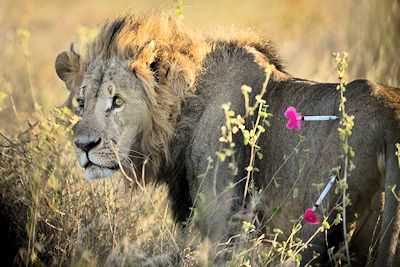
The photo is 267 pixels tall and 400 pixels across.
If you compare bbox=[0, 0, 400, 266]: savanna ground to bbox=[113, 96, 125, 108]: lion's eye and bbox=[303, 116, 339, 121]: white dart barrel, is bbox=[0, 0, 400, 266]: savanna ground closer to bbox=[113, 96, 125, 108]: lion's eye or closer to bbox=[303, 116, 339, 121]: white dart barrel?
bbox=[113, 96, 125, 108]: lion's eye

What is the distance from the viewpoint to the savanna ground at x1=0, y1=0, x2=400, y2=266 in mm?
5488

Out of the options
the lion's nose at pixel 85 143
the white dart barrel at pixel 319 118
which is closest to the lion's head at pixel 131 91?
the lion's nose at pixel 85 143

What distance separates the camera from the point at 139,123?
594 cm

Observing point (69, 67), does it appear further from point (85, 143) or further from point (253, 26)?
point (253, 26)

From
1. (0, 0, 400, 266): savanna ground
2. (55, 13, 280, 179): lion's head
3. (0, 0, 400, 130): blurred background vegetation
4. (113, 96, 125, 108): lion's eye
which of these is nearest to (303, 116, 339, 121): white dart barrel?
(0, 0, 400, 266): savanna ground

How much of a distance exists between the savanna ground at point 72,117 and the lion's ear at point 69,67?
0.17 metres

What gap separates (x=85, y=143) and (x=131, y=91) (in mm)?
449

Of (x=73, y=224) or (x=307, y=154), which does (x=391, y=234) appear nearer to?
(x=307, y=154)

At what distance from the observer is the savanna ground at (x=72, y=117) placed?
5488 millimetres

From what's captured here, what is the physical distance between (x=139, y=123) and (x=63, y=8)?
10.6 meters

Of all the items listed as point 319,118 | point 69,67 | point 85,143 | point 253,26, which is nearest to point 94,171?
point 85,143

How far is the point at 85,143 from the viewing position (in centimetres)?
570

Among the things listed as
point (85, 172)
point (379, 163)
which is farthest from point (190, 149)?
point (379, 163)

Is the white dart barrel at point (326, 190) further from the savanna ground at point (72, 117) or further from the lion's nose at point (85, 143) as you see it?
the lion's nose at point (85, 143)
